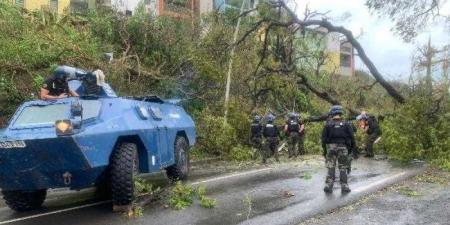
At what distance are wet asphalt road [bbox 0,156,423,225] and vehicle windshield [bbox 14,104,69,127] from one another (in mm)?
1440

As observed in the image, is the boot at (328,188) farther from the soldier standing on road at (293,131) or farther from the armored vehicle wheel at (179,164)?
the soldier standing on road at (293,131)

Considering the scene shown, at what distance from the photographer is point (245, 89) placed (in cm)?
2270

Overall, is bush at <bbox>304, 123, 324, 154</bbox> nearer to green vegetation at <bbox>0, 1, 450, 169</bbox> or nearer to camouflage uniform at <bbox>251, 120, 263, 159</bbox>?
green vegetation at <bbox>0, 1, 450, 169</bbox>

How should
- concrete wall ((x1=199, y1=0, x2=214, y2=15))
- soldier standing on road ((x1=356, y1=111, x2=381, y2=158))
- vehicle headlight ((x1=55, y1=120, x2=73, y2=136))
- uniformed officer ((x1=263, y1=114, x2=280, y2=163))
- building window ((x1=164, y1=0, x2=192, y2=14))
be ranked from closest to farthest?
vehicle headlight ((x1=55, y1=120, x2=73, y2=136)) → uniformed officer ((x1=263, y1=114, x2=280, y2=163)) → soldier standing on road ((x1=356, y1=111, x2=381, y2=158)) → building window ((x1=164, y1=0, x2=192, y2=14)) → concrete wall ((x1=199, y1=0, x2=214, y2=15))

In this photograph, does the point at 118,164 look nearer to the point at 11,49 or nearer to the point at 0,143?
the point at 0,143

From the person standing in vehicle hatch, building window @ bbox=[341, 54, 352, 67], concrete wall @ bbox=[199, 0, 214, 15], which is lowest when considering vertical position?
the person standing in vehicle hatch

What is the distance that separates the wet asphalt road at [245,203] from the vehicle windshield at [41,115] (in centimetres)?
144

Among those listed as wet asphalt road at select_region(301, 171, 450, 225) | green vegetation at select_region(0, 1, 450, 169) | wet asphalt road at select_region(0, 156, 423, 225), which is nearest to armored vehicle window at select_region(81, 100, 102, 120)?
wet asphalt road at select_region(0, 156, 423, 225)

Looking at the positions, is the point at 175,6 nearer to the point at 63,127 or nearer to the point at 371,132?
the point at 371,132

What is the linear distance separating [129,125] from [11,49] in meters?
8.93

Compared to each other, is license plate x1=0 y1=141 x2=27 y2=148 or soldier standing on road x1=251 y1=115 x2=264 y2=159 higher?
license plate x1=0 y1=141 x2=27 y2=148

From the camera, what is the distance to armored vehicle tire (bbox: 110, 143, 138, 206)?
8.75 meters

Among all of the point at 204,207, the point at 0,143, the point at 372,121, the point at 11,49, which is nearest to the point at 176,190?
the point at 204,207

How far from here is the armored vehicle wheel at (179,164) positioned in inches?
491
